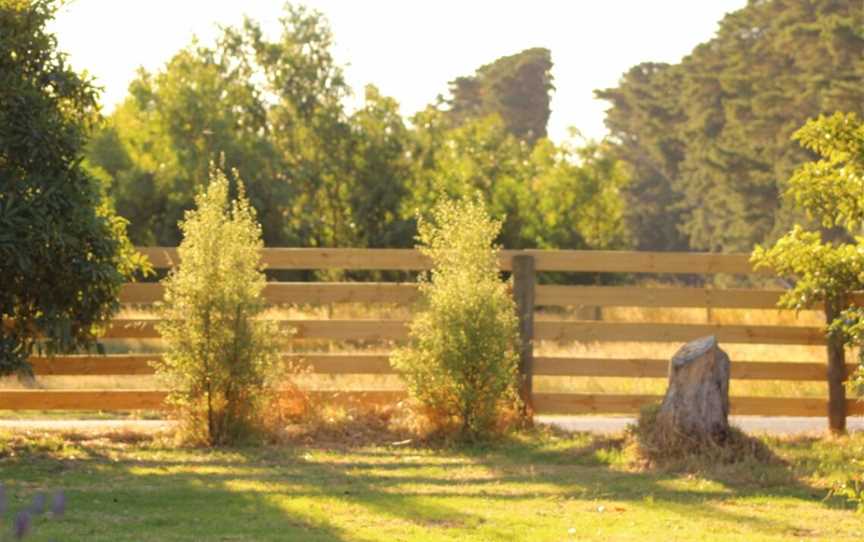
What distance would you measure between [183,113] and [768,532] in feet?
95.7

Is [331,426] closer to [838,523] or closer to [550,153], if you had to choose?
[838,523]

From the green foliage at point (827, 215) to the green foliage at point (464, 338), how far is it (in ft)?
8.13

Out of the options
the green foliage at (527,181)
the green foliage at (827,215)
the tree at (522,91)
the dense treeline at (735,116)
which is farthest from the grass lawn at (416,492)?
the tree at (522,91)

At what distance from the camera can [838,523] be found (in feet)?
29.0

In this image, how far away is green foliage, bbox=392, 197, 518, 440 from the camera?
12.7m

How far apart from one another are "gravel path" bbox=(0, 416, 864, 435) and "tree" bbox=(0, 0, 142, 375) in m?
1.40

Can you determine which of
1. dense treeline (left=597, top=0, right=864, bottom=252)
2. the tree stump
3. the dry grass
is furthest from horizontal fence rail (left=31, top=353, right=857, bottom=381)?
dense treeline (left=597, top=0, right=864, bottom=252)

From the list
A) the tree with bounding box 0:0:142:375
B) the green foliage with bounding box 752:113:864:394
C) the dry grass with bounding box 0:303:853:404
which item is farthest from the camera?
the dry grass with bounding box 0:303:853:404

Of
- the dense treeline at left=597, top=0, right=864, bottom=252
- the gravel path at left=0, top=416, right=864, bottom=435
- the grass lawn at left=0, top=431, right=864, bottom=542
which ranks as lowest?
the grass lawn at left=0, top=431, right=864, bottom=542

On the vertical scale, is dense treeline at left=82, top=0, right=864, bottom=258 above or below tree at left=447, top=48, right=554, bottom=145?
below

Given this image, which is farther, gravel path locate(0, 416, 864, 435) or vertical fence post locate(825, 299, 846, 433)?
vertical fence post locate(825, 299, 846, 433)

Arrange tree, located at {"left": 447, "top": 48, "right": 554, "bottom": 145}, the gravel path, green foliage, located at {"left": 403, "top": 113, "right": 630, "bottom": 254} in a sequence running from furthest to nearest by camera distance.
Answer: tree, located at {"left": 447, "top": 48, "right": 554, "bottom": 145}
green foliage, located at {"left": 403, "top": 113, "right": 630, "bottom": 254}
the gravel path

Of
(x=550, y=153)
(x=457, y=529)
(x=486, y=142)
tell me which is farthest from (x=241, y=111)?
(x=457, y=529)

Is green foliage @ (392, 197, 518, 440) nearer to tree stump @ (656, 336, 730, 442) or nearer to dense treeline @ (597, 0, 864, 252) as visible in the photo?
tree stump @ (656, 336, 730, 442)
